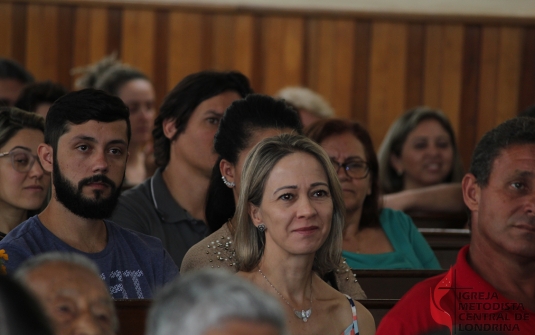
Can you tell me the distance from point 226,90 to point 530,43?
12.2 ft

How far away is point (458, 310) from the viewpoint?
2.17 m

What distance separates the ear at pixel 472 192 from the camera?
237 centimetres

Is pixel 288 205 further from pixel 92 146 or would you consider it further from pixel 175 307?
pixel 175 307

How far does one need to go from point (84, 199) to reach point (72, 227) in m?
0.09

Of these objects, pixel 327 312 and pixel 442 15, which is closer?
pixel 327 312

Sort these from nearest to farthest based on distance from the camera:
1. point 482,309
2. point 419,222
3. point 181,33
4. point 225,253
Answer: point 482,309, point 225,253, point 419,222, point 181,33

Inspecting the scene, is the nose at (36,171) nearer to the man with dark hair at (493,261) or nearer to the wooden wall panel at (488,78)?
the man with dark hair at (493,261)

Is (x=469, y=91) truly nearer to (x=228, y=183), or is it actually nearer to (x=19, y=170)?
(x=228, y=183)

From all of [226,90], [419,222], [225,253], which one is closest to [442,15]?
[419,222]

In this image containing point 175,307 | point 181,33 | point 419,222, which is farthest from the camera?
point 181,33

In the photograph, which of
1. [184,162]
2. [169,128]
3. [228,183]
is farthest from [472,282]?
[169,128]

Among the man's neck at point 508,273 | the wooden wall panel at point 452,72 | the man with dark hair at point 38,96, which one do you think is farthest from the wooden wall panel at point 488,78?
the man's neck at point 508,273

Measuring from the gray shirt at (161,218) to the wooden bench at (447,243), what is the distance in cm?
107

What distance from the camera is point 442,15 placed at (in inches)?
247
